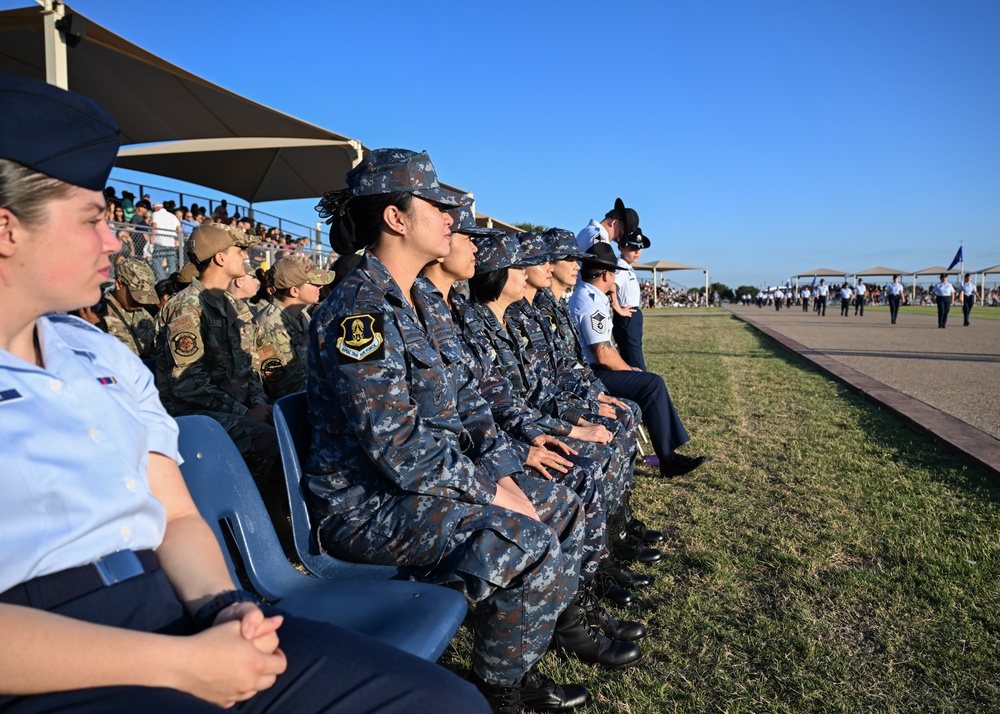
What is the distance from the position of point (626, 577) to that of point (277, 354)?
9.57 feet

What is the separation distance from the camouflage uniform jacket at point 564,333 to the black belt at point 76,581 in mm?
3558

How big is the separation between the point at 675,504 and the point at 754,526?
0.59 m

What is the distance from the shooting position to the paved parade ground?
593 cm

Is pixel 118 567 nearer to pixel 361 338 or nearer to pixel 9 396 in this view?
pixel 9 396

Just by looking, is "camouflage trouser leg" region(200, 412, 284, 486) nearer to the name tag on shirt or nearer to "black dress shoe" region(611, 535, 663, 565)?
"black dress shoe" region(611, 535, 663, 565)

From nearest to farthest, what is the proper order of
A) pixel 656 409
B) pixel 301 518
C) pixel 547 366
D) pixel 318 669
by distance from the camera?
pixel 318 669, pixel 301 518, pixel 547 366, pixel 656 409

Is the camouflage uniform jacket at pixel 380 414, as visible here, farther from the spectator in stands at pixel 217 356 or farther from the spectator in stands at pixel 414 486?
the spectator in stands at pixel 217 356

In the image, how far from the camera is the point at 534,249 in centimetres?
459

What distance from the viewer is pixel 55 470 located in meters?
1.15

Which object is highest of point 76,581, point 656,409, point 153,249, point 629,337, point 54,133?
point 153,249

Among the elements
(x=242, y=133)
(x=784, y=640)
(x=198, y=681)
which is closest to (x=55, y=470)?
(x=198, y=681)

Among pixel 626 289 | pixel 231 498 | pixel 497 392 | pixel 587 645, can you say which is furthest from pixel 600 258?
pixel 231 498

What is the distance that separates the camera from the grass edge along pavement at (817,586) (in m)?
2.43

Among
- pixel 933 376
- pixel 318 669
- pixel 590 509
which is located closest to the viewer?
Result: pixel 318 669
